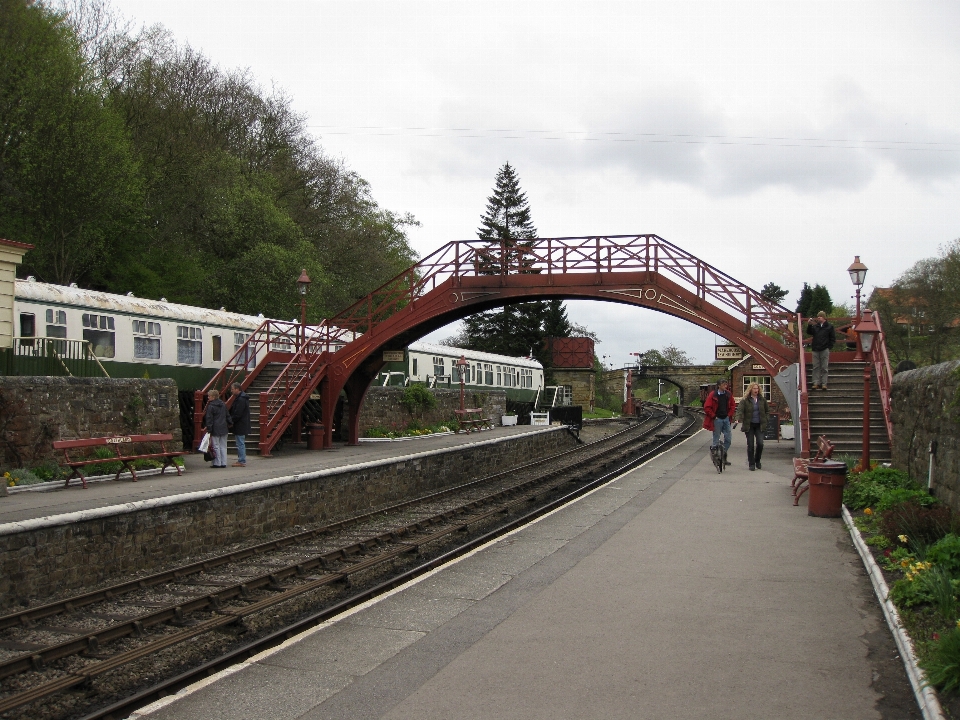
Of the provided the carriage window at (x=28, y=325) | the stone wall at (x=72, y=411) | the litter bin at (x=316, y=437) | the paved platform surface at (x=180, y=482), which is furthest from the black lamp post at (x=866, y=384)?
the carriage window at (x=28, y=325)

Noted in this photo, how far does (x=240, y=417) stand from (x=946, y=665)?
48.3ft

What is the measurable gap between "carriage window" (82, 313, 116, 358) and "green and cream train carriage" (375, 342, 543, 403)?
331 inches

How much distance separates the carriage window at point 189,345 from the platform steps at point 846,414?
14976 millimetres

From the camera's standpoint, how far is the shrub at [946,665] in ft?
15.9

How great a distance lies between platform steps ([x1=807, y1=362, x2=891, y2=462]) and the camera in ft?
51.1

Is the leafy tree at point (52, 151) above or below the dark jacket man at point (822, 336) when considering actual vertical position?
above

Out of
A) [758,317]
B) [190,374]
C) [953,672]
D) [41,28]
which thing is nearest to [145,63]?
[41,28]

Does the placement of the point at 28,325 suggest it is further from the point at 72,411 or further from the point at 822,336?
the point at 822,336

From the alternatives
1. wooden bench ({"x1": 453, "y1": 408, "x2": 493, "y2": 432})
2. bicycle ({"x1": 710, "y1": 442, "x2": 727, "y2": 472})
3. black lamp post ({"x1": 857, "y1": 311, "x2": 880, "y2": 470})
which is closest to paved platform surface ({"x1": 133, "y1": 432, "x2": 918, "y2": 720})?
black lamp post ({"x1": 857, "y1": 311, "x2": 880, "y2": 470})

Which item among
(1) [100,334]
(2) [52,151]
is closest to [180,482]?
(1) [100,334]

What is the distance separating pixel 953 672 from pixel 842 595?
2.91 meters

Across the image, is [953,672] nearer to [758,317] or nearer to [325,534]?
[325,534]

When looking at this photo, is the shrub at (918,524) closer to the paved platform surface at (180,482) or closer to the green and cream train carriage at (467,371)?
the paved platform surface at (180,482)

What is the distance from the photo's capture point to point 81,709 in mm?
6031
